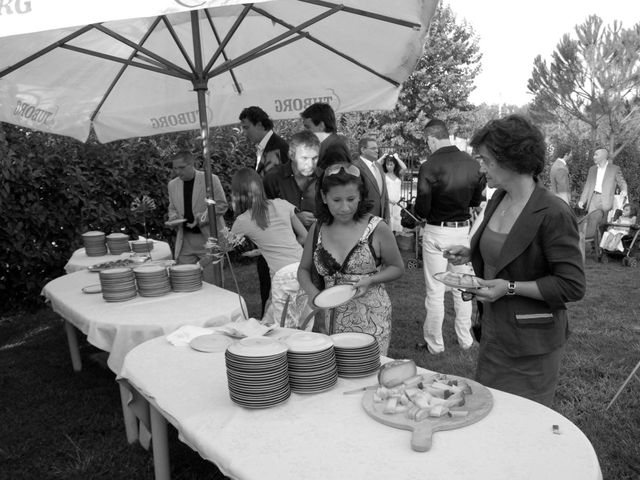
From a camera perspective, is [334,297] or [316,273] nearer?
[334,297]

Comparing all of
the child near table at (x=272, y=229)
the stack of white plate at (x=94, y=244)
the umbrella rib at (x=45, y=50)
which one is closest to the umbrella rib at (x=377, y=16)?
the child near table at (x=272, y=229)

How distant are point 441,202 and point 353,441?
3288 millimetres

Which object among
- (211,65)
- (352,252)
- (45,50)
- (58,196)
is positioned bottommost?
(58,196)

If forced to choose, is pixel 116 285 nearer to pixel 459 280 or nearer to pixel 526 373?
pixel 459 280

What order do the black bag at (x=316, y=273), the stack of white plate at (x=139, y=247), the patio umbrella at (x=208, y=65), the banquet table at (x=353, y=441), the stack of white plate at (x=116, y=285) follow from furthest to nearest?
the stack of white plate at (x=139, y=247) < the patio umbrella at (x=208, y=65) < the stack of white plate at (x=116, y=285) < the black bag at (x=316, y=273) < the banquet table at (x=353, y=441)

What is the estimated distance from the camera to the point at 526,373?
2145 millimetres

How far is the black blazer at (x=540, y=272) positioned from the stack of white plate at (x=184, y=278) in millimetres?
2078

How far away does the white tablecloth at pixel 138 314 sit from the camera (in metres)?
2.87

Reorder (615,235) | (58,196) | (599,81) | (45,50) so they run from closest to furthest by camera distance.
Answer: (45,50) → (58,196) → (615,235) → (599,81)

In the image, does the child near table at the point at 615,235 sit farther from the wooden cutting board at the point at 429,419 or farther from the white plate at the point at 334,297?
the wooden cutting board at the point at 429,419

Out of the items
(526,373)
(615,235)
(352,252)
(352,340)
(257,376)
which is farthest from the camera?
(615,235)

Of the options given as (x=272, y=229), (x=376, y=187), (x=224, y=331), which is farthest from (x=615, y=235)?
(x=224, y=331)

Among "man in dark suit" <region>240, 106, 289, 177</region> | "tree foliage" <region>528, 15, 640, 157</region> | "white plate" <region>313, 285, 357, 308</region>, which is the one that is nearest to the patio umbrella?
"man in dark suit" <region>240, 106, 289, 177</region>

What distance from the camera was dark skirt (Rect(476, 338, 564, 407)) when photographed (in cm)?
214
